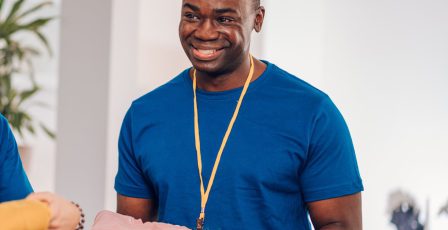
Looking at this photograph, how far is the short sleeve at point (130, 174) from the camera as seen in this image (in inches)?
80.7

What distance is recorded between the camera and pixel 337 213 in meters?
1.91

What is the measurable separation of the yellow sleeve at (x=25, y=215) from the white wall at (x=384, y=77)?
3.09 metres

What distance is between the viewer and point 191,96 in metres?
2.05

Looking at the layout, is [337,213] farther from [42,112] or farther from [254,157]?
[42,112]

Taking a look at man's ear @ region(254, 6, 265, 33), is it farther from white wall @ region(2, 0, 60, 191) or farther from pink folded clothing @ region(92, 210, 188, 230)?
white wall @ region(2, 0, 60, 191)

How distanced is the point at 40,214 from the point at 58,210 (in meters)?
0.05

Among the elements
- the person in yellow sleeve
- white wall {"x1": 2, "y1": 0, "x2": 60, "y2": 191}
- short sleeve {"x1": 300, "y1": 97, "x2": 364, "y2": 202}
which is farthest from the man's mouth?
white wall {"x1": 2, "y1": 0, "x2": 60, "y2": 191}

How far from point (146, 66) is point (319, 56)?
3.78ft

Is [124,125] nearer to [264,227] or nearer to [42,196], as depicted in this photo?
[264,227]

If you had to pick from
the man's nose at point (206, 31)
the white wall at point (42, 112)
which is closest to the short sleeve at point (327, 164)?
the man's nose at point (206, 31)

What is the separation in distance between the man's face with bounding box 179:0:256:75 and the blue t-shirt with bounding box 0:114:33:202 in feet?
1.50

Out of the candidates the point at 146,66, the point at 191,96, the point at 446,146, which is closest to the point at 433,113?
the point at 446,146

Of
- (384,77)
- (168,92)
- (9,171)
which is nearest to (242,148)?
(168,92)

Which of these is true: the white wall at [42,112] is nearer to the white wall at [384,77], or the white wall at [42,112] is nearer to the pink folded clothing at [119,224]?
the white wall at [384,77]
